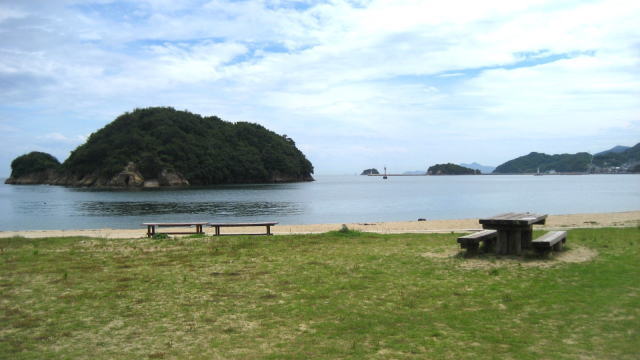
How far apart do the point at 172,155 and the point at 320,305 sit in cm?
14801

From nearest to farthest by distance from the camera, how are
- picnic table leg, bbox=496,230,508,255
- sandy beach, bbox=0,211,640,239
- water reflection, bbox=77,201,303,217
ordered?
1. picnic table leg, bbox=496,230,508,255
2. sandy beach, bbox=0,211,640,239
3. water reflection, bbox=77,201,303,217

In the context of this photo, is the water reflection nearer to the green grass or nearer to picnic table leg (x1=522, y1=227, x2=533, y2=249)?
the green grass

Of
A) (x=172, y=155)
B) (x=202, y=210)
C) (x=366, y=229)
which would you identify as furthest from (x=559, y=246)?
(x=172, y=155)

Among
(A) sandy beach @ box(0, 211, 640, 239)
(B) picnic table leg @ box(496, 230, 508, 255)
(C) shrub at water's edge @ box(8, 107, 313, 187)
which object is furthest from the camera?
(C) shrub at water's edge @ box(8, 107, 313, 187)

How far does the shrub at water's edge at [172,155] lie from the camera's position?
139 m

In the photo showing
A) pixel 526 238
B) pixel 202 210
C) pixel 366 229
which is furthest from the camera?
pixel 202 210

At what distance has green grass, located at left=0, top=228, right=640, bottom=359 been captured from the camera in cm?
554

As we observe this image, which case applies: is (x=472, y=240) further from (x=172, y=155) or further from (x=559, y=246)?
(x=172, y=155)

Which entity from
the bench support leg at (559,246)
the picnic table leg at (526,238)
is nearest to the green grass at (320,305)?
the bench support leg at (559,246)

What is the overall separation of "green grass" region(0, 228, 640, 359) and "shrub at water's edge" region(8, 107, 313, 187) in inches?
5287

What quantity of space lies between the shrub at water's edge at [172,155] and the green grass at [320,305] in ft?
441

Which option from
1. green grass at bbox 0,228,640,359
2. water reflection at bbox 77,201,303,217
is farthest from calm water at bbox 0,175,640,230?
green grass at bbox 0,228,640,359

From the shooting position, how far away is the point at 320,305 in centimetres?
733

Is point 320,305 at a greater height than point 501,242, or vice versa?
point 501,242
